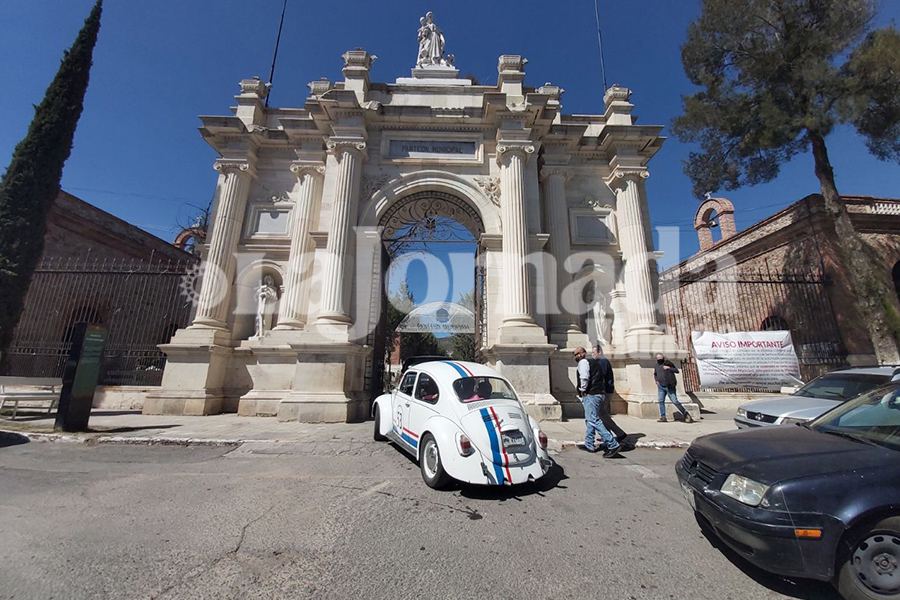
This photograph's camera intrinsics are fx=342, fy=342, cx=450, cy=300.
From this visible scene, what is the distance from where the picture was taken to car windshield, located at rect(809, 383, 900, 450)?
263 centimetres

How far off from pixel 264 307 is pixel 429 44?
11.8 metres

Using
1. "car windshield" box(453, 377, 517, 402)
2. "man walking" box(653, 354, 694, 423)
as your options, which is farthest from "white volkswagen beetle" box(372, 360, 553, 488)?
"man walking" box(653, 354, 694, 423)

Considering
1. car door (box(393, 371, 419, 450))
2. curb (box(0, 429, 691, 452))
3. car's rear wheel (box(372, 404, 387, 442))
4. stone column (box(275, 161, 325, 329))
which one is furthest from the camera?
stone column (box(275, 161, 325, 329))

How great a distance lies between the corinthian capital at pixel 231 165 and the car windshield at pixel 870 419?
13.9m

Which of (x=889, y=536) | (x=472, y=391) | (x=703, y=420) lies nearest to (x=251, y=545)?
(x=472, y=391)

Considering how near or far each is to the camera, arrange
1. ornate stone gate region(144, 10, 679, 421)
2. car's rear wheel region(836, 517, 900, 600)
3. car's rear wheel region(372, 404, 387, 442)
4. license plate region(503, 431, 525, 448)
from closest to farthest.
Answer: car's rear wheel region(836, 517, 900, 600) → license plate region(503, 431, 525, 448) → car's rear wheel region(372, 404, 387, 442) → ornate stone gate region(144, 10, 679, 421)

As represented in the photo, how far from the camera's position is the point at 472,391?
4.42 m

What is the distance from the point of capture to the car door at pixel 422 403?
452 cm

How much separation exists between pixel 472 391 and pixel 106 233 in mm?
17668

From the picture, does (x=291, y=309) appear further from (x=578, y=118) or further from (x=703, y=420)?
(x=578, y=118)

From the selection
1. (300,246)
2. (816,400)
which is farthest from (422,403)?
(300,246)

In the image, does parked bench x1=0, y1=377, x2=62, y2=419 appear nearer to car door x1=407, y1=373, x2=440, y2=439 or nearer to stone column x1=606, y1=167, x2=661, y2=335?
car door x1=407, y1=373, x2=440, y2=439

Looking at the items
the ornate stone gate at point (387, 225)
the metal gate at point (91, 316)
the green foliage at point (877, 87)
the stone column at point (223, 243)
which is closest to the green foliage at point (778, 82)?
the green foliage at point (877, 87)

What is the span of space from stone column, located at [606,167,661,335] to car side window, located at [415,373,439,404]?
24.1 feet
